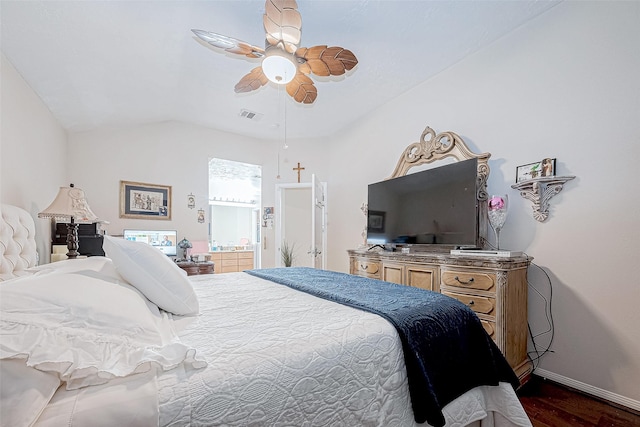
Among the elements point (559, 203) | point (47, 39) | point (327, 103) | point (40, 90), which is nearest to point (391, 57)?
point (327, 103)

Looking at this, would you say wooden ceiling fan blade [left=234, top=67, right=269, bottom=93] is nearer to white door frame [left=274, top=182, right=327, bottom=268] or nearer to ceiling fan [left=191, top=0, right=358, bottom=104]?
ceiling fan [left=191, top=0, right=358, bottom=104]

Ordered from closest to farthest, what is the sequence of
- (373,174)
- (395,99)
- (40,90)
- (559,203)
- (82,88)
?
(559,203), (40,90), (82,88), (395,99), (373,174)

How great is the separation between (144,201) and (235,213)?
3.67m

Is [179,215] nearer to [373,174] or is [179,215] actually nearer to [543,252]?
[373,174]

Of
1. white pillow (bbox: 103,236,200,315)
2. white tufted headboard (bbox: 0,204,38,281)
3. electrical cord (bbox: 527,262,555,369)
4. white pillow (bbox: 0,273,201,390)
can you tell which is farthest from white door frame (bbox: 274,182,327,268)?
white pillow (bbox: 0,273,201,390)

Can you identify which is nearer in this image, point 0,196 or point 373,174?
point 0,196

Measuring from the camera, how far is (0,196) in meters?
1.86

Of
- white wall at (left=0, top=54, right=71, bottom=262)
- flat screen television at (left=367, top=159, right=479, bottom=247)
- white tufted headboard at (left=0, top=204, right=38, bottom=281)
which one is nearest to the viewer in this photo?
white tufted headboard at (left=0, top=204, right=38, bottom=281)

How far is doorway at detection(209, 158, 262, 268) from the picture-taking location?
671cm

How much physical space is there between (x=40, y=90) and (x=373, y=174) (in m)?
3.60

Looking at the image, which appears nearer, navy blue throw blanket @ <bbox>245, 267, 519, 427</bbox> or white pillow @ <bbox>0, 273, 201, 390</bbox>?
white pillow @ <bbox>0, 273, 201, 390</bbox>

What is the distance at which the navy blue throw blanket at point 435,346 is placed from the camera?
1046 mm

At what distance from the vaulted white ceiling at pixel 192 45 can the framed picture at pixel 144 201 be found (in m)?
0.88

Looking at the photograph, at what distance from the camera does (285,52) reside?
2.04 meters
